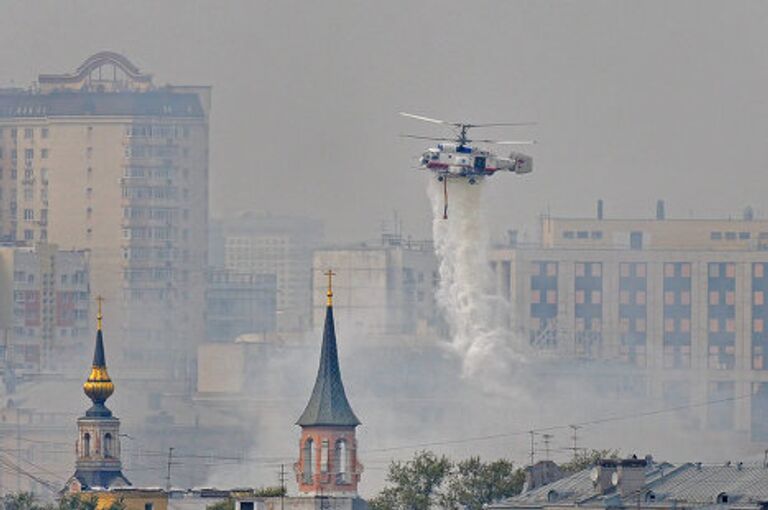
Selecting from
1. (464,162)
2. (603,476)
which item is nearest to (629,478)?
(603,476)

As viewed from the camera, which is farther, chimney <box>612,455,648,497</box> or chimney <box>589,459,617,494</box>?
chimney <box>589,459,617,494</box>

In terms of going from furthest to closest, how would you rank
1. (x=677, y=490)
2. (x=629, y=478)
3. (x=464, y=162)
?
(x=464, y=162), (x=629, y=478), (x=677, y=490)

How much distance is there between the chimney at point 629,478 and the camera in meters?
179

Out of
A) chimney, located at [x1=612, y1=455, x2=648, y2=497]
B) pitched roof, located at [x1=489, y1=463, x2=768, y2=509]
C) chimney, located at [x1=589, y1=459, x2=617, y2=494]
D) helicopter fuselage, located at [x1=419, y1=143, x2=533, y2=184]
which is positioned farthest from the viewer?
helicopter fuselage, located at [x1=419, y1=143, x2=533, y2=184]

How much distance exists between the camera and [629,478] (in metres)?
180

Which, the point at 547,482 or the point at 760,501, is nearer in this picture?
the point at 760,501

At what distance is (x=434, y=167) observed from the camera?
197625 millimetres

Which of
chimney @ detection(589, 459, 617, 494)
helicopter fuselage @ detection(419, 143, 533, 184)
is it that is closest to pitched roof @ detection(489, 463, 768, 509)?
chimney @ detection(589, 459, 617, 494)

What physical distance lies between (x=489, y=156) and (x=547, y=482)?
39.9 ft

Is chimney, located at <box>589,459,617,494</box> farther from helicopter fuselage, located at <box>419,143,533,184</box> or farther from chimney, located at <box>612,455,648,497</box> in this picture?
helicopter fuselage, located at <box>419,143,533,184</box>

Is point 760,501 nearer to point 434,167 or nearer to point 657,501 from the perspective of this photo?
point 657,501

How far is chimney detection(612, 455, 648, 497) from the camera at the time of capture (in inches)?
7052

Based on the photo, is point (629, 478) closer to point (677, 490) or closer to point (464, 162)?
point (677, 490)

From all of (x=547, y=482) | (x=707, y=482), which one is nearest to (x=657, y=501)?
(x=707, y=482)
